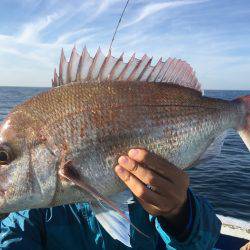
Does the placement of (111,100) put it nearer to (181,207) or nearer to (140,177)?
(140,177)

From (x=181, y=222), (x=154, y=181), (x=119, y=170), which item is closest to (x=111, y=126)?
(x=119, y=170)

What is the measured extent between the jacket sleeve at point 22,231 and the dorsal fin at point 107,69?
116 centimetres

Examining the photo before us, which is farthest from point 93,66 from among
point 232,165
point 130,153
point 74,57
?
point 232,165

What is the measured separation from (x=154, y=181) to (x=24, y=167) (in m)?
0.76

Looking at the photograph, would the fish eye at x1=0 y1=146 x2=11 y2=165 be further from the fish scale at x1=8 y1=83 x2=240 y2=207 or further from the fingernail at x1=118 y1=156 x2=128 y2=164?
the fingernail at x1=118 y1=156 x2=128 y2=164

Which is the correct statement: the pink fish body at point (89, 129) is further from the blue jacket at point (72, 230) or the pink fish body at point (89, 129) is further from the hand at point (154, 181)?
the blue jacket at point (72, 230)

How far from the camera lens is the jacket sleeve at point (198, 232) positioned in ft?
8.91

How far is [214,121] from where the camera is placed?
2.67 m

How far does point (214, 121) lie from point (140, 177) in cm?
70

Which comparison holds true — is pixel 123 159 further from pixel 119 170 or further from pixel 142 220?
pixel 142 220

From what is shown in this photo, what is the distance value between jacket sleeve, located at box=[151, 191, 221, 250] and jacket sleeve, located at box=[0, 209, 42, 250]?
914 mm

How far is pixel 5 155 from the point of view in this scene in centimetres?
228

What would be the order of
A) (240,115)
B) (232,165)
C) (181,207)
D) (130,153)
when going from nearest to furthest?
(130,153)
(181,207)
(240,115)
(232,165)

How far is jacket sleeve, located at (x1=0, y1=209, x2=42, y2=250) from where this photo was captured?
2.86 metres
